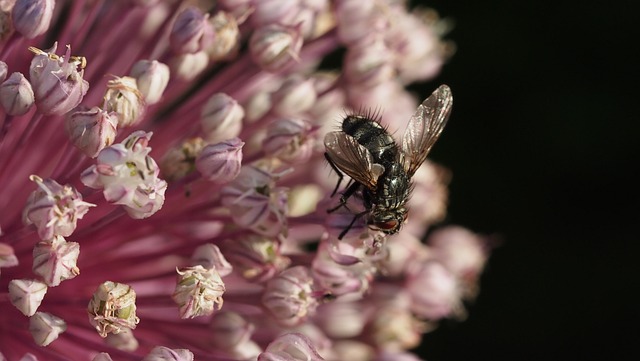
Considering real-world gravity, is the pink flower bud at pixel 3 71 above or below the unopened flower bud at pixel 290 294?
above

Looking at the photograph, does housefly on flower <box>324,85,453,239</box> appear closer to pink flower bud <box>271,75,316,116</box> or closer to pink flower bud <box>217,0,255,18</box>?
pink flower bud <box>271,75,316,116</box>

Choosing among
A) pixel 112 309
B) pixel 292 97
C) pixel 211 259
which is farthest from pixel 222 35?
pixel 112 309

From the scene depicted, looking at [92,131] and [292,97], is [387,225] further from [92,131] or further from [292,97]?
[92,131]

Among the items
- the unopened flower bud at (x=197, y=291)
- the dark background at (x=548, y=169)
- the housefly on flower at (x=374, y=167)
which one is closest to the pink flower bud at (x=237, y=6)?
the housefly on flower at (x=374, y=167)

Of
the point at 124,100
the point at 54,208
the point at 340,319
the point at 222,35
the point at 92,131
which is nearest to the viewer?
the point at 54,208

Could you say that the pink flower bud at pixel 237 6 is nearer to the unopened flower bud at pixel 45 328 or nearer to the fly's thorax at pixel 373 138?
the fly's thorax at pixel 373 138

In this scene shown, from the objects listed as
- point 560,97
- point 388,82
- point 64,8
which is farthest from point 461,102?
point 64,8
